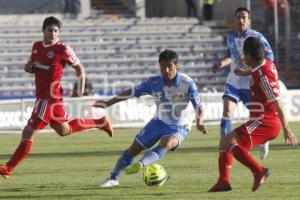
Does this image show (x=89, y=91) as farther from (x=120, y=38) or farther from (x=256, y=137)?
(x=256, y=137)

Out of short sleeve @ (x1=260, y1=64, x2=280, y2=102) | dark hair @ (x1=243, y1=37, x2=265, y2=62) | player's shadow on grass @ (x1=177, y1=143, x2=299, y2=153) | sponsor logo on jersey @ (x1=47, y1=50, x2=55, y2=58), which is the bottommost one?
player's shadow on grass @ (x1=177, y1=143, x2=299, y2=153)

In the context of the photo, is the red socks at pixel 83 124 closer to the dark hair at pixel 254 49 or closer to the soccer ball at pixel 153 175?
the soccer ball at pixel 153 175

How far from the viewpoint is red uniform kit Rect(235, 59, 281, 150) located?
410 inches

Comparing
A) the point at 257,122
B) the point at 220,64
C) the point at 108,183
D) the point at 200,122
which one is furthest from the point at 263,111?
the point at 220,64

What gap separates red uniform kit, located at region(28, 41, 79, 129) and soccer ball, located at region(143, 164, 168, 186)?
7.24ft

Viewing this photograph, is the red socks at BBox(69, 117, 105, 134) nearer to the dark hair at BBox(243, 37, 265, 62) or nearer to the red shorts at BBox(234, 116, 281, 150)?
the red shorts at BBox(234, 116, 281, 150)

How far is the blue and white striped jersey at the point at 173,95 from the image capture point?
11.6 m

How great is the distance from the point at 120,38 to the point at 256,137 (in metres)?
24.5

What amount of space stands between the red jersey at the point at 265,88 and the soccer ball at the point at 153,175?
4.60 ft

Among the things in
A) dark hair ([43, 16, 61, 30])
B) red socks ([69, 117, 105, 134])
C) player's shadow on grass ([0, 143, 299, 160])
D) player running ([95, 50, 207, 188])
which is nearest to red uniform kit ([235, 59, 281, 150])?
player running ([95, 50, 207, 188])

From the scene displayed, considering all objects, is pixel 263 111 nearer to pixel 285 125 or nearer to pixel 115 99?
pixel 285 125

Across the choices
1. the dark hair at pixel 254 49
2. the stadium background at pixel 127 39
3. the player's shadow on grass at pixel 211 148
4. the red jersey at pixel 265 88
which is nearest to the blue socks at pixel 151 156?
the red jersey at pixel 265 88

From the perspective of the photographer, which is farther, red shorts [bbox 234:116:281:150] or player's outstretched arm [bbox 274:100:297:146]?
red shorts [bbox 234:116:281:150]

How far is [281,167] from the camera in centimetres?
1380
